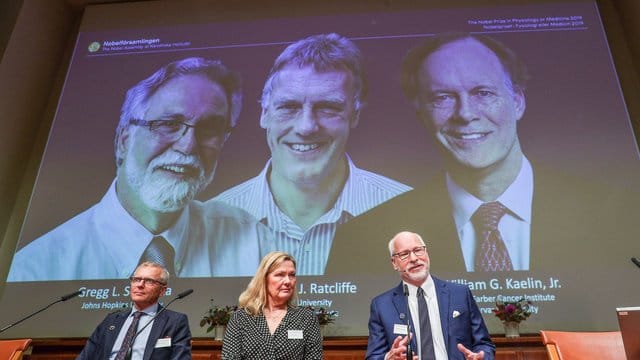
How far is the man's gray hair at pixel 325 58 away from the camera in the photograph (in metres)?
4.76

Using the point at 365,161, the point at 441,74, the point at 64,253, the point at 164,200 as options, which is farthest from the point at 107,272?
the point at 441,74

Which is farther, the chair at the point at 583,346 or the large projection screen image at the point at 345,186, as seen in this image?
the large projection screen image at the point at 345,186

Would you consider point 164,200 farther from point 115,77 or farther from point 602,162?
point 602,162

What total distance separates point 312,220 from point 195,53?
2.18 metres

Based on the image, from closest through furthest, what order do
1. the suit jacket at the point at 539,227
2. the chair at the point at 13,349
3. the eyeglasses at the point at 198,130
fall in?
the chair at the point at 13,349 → the suit jacket at the point at 539,227 → the eyeglasses at the point at 198,130

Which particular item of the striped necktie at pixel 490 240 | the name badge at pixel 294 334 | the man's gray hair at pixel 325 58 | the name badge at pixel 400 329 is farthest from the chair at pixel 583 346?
the man's gray hair at pixel 325 58

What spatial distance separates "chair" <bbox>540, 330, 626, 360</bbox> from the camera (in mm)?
2654

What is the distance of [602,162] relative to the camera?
4227 millimetres

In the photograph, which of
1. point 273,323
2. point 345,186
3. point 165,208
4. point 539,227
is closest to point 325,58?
point 345,186

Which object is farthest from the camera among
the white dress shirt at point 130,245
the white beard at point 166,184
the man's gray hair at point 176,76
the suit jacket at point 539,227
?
the man's gray hair at point 176,76

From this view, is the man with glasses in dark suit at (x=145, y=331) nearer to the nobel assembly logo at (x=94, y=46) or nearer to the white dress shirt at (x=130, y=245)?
the white dress shirt at (x=130, y=245)

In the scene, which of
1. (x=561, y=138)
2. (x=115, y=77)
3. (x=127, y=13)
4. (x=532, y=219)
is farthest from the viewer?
(x=127, y=13)

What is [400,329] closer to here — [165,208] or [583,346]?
[583,346]

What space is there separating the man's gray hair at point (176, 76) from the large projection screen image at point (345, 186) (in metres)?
0.04
